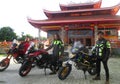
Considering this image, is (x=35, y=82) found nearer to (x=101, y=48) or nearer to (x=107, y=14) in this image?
(x=101, y=48)

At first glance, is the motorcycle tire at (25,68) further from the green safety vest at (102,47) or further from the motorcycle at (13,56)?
the green safety vest at (102,47)

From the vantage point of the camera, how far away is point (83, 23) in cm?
2458

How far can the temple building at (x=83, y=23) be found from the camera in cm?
2423

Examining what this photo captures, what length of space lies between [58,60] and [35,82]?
1923 mm

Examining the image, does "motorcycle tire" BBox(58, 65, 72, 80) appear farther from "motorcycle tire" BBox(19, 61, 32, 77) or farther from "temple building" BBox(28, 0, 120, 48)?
"temple building" BBox(28, 0, 120, 48)

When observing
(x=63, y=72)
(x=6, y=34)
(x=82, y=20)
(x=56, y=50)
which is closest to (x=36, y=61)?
(x=56, y=50)

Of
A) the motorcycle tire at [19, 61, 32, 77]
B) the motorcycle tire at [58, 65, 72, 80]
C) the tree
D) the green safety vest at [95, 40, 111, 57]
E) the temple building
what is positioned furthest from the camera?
the tree

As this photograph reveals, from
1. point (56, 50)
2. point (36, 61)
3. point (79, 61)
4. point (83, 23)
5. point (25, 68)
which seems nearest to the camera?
point (79, 61)

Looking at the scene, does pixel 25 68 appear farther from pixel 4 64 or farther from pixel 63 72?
pixel 4 64

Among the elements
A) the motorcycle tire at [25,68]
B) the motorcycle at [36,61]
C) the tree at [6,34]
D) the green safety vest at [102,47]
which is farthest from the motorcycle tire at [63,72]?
the tree at [6,34]

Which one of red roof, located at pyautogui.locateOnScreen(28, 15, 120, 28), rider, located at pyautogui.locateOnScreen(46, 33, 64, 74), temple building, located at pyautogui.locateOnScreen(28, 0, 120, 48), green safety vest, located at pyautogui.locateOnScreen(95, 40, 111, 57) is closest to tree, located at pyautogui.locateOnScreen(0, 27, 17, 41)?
temple building, located at pyautogui.locateOnScreen(28, 0, 120, 48)

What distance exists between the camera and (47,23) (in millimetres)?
25391

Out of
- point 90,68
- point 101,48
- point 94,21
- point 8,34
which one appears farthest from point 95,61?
point 8,34

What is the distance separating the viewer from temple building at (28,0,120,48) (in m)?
24.2
